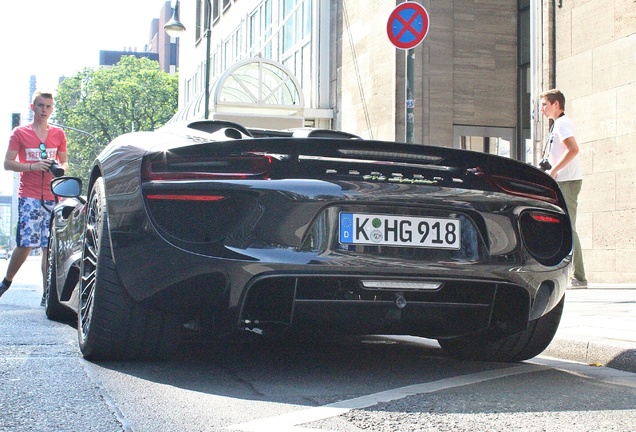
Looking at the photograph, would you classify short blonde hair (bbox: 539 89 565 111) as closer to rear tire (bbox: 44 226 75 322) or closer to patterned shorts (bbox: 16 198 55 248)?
patterned shorts (bbox: 16 198 55 248)

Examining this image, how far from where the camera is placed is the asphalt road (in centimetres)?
317

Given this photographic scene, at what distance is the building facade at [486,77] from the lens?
1272 cm

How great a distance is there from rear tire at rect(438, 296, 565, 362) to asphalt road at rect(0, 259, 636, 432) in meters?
0.07

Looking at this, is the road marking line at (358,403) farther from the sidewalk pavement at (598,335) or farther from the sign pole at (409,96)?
the sign pole at (409,96)

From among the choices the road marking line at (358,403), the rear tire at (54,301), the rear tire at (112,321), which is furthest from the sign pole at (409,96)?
the rear tire at (112,321)

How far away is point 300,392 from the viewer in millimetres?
3756

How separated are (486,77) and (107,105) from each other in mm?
47338

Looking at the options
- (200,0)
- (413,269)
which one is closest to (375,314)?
(413,269)

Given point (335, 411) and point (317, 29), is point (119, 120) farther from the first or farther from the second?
point (335, 411)

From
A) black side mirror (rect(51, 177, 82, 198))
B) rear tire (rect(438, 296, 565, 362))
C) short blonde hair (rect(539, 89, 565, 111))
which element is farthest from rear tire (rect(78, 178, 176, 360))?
short blonde hair (rect(539, 89, 565, 111))

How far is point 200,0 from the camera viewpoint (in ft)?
145

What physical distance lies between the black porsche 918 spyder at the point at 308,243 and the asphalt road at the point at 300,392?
Answer: 0.75ft

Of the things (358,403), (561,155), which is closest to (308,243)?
(358,403)

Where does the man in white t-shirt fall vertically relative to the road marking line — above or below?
above
